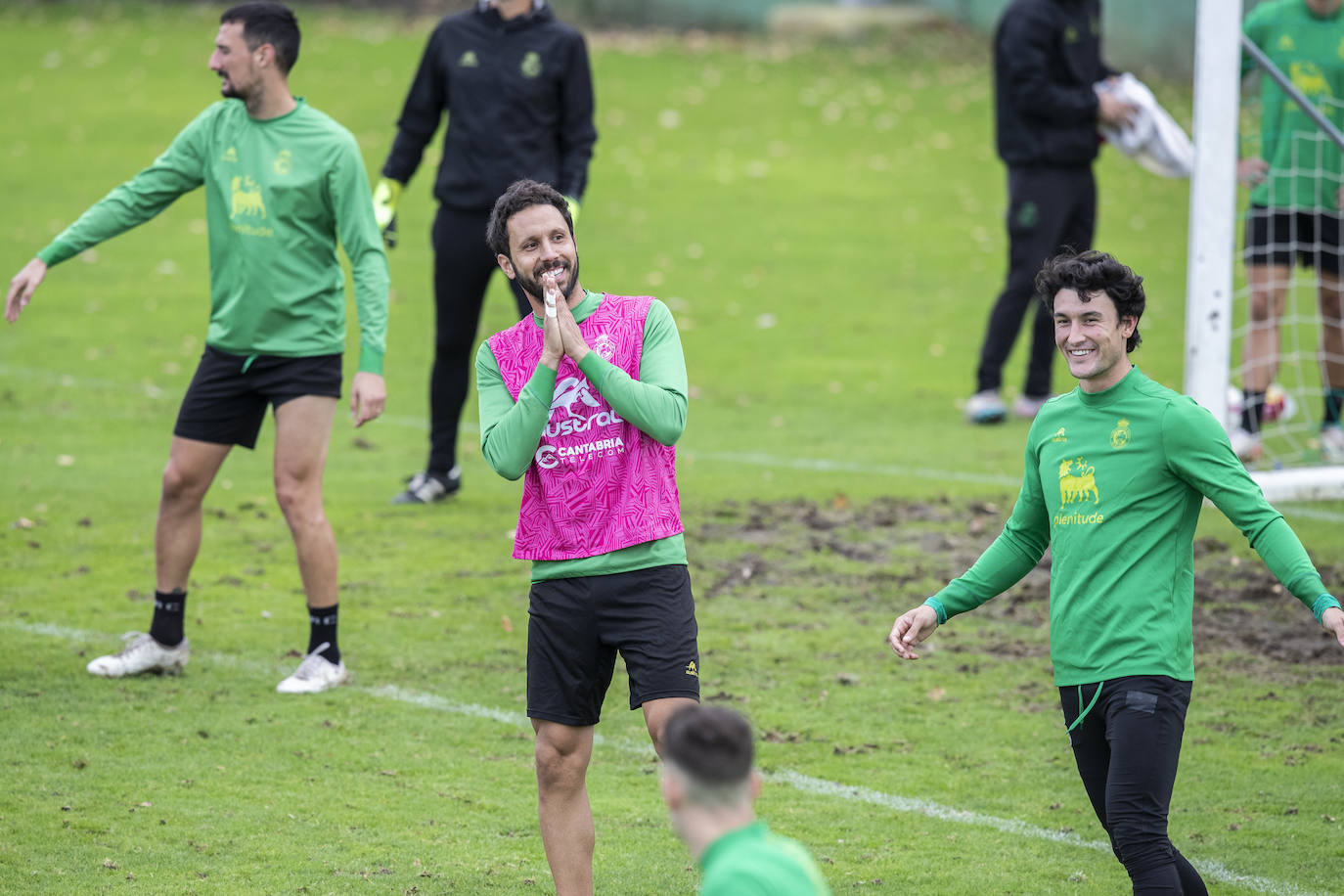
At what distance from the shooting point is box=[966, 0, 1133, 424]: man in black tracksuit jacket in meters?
11.2

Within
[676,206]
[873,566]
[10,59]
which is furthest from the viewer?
[10,59]

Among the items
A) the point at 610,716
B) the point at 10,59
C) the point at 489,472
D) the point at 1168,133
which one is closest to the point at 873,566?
the point at 610,716

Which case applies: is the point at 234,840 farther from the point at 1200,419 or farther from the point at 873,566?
the point at 873,566

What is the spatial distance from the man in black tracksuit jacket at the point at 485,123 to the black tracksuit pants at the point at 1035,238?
3466 millimetres

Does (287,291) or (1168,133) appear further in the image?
(1168,133)

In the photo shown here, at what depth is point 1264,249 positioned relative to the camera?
33.1ft

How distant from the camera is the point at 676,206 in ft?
67.5

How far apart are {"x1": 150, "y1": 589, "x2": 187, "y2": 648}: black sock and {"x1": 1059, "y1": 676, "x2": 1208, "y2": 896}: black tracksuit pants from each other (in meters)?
3.88

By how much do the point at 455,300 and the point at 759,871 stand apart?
7.04 meters

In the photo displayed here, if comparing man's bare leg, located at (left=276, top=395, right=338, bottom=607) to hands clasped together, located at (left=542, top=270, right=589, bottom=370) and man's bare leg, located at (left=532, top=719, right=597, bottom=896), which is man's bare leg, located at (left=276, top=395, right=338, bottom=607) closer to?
man's bare leg, located at (left=532, top=719, right=597, bottom=896)

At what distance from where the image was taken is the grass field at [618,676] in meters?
5.18

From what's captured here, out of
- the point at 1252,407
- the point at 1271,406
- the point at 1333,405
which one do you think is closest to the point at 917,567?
the point at 1252,407

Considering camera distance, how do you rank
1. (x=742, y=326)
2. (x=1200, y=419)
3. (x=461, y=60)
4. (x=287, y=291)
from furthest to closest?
(x=742, y=326) < (x=461, y=60) < (x=287, y=291) < (x=1200, y=419)

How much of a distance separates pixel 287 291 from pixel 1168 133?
21.5ft
